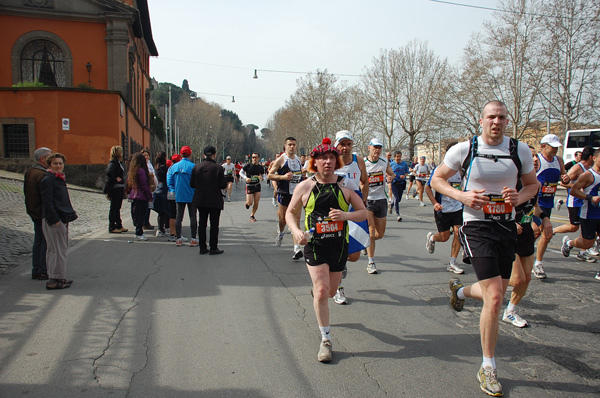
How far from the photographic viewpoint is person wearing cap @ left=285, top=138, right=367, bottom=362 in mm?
3869

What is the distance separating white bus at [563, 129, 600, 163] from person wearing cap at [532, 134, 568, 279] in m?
30.3

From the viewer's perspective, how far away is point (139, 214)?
9.87 meters

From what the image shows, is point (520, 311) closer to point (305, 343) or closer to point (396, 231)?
point (305, 343)

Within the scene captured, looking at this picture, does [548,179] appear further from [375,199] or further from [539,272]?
[375,199]

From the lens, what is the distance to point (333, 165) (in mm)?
4066

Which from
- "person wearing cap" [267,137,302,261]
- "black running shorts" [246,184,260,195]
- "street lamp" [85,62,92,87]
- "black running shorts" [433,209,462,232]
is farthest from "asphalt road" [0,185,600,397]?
"street lamp" [85,62,92,87]

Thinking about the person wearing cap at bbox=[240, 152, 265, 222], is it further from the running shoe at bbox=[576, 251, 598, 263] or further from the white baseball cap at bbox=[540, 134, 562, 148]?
the white baseball cap at bbox=[540, 134, 562, 148]

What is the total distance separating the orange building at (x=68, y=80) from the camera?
74.7 feet

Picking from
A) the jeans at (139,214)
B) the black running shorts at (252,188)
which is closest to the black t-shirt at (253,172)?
the black running shorts at (252,188)

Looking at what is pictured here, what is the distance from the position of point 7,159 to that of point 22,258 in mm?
17844

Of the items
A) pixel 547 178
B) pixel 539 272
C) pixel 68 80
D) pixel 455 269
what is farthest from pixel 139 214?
pixel 68 80

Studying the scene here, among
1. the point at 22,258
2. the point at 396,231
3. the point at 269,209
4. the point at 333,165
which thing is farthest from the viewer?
the point at 269,209

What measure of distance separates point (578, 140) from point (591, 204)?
3170cm

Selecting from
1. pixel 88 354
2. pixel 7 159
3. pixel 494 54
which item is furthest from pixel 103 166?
pixel 494 54
